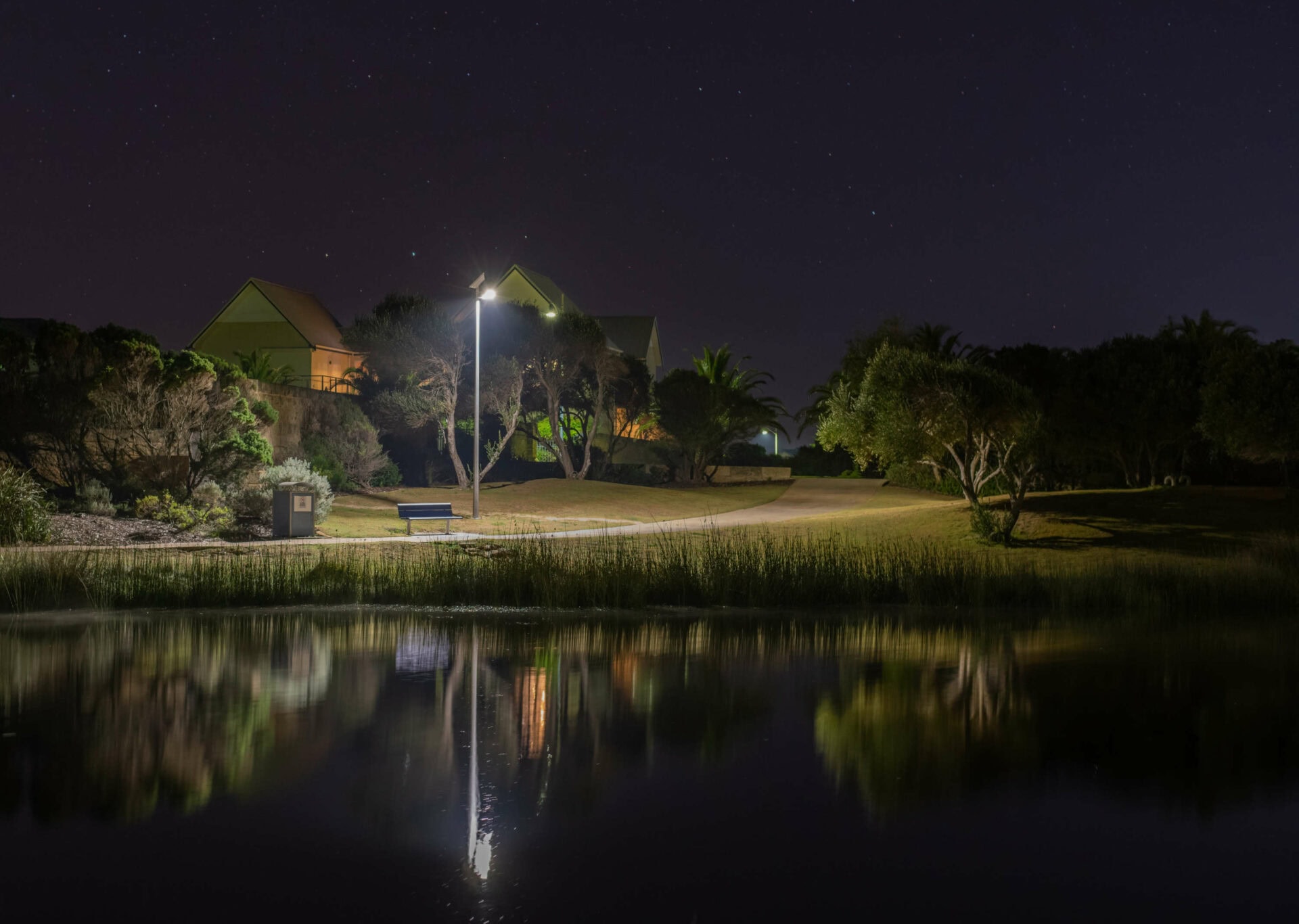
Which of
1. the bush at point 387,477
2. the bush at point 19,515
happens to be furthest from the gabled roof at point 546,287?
the bush at point 19,515

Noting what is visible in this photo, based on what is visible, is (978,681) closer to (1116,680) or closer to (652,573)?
(1116,680)

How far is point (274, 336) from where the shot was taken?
6038 cm

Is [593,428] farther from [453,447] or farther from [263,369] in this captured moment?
[263,369]

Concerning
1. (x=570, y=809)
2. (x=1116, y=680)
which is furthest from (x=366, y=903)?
(x=1116, y=680)

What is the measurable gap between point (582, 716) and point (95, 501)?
20638 mm

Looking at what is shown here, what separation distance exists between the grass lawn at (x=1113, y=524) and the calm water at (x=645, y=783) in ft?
41.8

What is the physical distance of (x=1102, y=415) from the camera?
39062 mm

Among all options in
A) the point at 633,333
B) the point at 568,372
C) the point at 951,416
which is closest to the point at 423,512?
the point at 951,416

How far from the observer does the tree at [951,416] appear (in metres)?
25.5

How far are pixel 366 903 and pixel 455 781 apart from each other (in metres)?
1.89

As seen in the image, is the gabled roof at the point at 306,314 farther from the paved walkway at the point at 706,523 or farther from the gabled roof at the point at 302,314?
the paved walkway at the point at 706,523

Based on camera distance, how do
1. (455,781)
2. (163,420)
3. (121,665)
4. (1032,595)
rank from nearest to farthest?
1. (455,781)
2. (121,665)
3. (1032,595)
4. (163,420)

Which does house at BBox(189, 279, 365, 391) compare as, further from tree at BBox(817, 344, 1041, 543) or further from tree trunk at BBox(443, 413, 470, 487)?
tree at BBox(817, 344, 1041, 543)

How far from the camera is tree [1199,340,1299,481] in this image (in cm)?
3084
